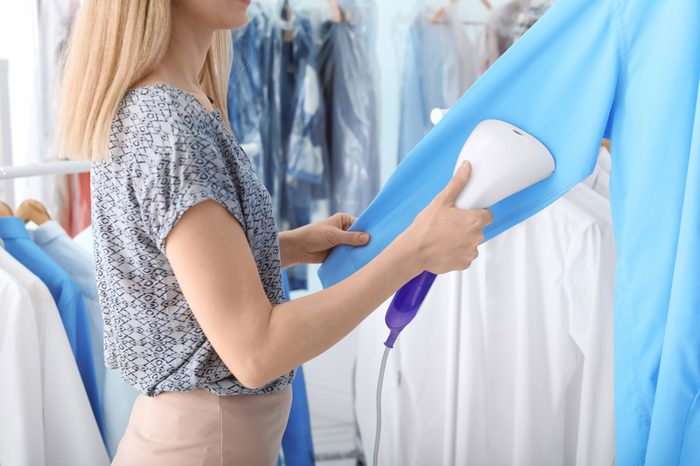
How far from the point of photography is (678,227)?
94 cm

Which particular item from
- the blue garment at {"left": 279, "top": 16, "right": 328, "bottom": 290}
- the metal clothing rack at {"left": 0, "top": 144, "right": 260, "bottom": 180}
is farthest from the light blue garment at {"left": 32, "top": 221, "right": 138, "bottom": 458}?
the blue garment at {"left": 279, "top": 16, "right": 328, "bottom": 290}

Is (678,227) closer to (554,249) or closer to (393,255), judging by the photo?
(393,255)

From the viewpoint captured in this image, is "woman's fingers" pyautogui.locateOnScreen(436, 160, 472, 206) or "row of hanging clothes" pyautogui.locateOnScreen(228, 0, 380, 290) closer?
"woman's fingers" pyautogui.locateOnScreen(436, 160, 472, 206)

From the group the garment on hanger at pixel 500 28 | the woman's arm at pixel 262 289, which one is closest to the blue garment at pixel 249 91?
the garment on hanger at pixel 500 28

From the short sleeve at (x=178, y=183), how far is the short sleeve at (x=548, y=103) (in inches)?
14.1

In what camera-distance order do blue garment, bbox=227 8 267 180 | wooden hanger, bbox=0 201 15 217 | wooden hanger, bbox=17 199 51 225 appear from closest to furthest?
wooden hanger, bbox=0 201 15 217
wooden hanger, bbox=17 199 51 225
blue garment, bbox=227 8 267 180

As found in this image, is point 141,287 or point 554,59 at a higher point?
point 554,59

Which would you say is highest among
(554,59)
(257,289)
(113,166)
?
(554,59)

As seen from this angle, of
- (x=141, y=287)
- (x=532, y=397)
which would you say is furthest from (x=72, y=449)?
(x=532, y=397)

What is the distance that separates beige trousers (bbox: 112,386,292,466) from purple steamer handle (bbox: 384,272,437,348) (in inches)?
8.2

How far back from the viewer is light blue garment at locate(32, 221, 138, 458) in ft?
4.91

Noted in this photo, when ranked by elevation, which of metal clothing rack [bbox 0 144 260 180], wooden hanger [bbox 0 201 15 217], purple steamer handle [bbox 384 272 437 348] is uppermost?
metal clothing rack [bbox 0 144 260 180]

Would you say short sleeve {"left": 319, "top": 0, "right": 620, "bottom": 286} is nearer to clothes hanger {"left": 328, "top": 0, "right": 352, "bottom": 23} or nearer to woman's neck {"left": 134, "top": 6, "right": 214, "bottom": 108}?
woman's neck {"left": 134, "top": 6, "right": 214, "bottom": 108}

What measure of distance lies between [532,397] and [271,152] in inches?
48.7
